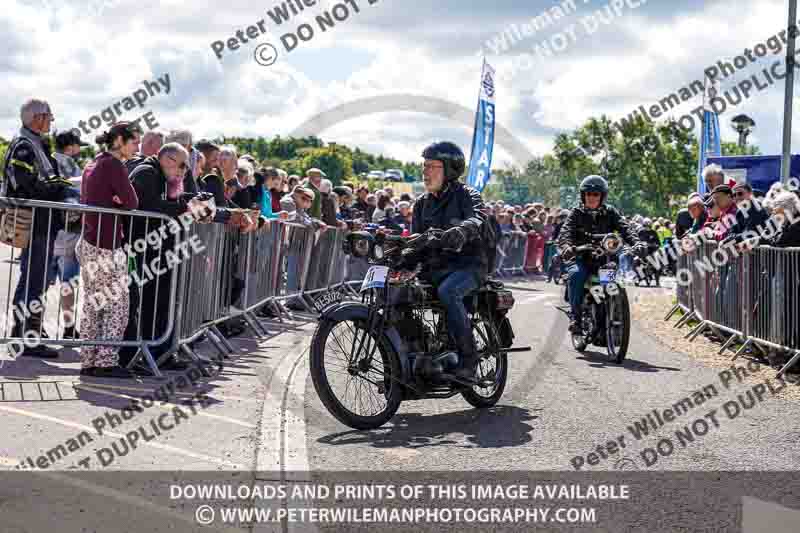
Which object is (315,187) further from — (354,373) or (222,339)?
(354,373)

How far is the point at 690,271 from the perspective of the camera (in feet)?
51.0

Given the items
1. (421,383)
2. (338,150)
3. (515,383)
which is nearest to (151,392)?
(421,383)

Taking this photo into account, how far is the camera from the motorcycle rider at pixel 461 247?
7492 mm

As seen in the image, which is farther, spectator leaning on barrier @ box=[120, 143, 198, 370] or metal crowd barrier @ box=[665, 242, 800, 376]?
metal crowd barrier @ box=[665, 242, 800, 376]

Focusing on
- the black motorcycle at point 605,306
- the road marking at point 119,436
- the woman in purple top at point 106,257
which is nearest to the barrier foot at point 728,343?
the black motorcycle at point 605,306

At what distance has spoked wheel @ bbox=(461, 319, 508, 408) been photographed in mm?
7922

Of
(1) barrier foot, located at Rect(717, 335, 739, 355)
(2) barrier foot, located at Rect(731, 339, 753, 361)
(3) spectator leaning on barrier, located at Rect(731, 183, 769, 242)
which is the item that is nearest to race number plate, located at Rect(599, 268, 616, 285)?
(2) barrier foot, located at Rect(731, 339, 753, 361)

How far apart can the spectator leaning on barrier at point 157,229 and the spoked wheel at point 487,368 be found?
2.59 meters

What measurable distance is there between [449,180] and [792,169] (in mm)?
13463

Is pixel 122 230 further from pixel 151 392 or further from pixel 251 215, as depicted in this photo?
pixel 251 215

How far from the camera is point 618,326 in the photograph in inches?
451

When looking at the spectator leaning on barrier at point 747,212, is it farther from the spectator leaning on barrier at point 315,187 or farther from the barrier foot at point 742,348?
the spectator leaning on barrier at point 315,187

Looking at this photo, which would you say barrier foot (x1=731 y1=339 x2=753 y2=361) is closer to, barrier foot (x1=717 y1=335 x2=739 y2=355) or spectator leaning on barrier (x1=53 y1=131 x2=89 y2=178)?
barrier foot (x1=717 y1=335 x2=739 y2=355)

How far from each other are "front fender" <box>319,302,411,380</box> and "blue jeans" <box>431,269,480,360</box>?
527 millimetres
